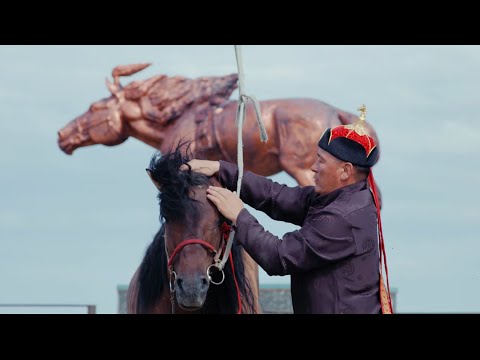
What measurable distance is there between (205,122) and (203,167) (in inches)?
236

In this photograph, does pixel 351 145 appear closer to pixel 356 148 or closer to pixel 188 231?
pixel 356 148

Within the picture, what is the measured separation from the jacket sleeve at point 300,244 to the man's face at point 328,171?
135mm

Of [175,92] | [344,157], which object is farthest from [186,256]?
[175,92]

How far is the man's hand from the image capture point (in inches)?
118

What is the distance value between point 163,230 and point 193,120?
20.0 feet

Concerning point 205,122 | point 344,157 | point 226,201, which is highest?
point 205,122

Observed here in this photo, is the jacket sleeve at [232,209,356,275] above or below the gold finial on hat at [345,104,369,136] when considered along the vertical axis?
below

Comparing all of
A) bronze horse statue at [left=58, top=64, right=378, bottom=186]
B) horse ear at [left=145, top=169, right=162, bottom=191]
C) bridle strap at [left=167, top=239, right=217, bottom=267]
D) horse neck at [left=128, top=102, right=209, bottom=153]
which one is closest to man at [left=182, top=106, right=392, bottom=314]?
bridle strap at [left=167, top=239, right=217, bottom=267]

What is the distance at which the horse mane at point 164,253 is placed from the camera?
3037mm

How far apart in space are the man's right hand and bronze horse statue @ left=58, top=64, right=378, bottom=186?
A: 15.5ft

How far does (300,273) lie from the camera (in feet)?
9.81

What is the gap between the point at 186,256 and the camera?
115 inches

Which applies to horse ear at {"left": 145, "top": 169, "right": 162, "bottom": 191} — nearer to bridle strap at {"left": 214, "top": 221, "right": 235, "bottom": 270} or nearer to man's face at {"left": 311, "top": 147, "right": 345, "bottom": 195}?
bridle strap at {"left": 214, "top": 221, "right": 235, "bottom": 270}

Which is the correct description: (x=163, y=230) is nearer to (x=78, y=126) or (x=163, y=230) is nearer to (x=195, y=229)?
(x=195, y=229)
